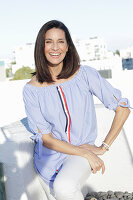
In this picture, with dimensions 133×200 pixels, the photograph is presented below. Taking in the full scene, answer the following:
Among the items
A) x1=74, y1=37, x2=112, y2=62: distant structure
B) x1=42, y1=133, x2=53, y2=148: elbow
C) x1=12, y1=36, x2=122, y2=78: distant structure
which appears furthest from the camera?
x1=74, y1=37, x2=112, y2=62: distant structure

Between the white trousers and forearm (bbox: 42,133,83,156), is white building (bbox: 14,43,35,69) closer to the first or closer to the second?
forearm (bbox: 42,133,83,156)

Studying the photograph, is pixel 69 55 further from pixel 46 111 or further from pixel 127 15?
pixel 127 15

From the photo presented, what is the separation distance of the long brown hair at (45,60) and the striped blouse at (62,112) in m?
0.06

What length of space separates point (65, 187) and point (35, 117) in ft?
1.46

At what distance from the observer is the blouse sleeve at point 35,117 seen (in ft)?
5.88

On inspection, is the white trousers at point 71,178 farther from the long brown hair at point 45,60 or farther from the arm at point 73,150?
the long brown hair at point 45,60

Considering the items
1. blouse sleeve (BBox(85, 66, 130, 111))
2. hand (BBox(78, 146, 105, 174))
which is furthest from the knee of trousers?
blouse sleeve (BBox(85, 66, 130, 111))

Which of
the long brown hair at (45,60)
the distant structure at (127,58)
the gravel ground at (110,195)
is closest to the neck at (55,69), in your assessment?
the long brown hair at (45,60)

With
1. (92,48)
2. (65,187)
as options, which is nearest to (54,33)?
(65,187)

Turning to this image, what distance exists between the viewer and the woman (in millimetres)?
1773

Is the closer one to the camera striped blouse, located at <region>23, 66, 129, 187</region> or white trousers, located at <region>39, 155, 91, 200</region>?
white trousers, located at <region>39, 155, 91, 200</region>

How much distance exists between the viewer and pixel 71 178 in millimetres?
1559

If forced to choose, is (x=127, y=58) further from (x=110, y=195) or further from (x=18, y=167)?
(x=18, y=167)

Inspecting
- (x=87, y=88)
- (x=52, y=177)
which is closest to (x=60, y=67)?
(x=87, y=88)
